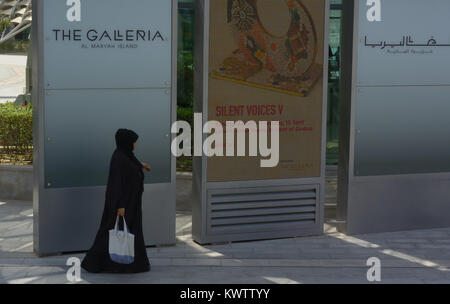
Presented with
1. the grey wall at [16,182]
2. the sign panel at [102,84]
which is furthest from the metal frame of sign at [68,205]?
the grey wall at [16,182]

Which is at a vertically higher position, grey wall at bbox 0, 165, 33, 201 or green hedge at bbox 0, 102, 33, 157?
green hedge at bbox 0, 102, 33, 157

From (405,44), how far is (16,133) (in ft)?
20.1

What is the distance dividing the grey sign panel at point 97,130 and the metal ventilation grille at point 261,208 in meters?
0.79

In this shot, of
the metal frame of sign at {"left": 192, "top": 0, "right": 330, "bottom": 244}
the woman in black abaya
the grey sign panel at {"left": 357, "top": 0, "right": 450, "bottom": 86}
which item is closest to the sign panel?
the metal frame of sign at {"left": 192, "top": 0, "right": 330, "bottom": 244}

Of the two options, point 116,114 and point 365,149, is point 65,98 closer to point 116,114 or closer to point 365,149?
point 116,114

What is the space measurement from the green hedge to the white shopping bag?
465 centimetres

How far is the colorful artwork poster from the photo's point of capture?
8930 mm

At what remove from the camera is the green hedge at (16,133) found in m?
11.9

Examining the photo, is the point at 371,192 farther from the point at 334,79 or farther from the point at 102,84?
the point at 102,84

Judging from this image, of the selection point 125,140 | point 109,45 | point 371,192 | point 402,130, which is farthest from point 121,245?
point 402,130

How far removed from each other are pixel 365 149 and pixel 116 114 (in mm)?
3231

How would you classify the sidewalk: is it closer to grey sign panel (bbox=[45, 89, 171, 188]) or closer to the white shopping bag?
the white shopping bag

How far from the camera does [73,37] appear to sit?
8.27 metres
